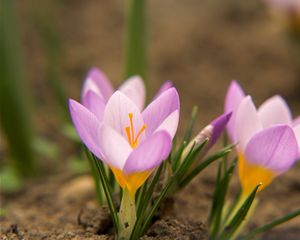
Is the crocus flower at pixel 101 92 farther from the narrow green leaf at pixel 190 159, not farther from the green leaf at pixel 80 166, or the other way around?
the green leaf at pixel 80 166

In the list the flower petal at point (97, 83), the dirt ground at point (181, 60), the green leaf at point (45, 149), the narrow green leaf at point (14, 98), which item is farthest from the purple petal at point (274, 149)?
the green leaf at point (45, 149)

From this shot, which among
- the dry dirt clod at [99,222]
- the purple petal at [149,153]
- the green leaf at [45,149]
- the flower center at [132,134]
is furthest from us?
the green leaf at [45,149]

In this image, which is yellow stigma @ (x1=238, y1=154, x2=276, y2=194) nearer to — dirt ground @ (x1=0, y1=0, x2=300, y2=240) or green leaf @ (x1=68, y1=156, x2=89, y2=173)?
dirt ground @ (x1=0, y1=0, x2=300, y2=240)

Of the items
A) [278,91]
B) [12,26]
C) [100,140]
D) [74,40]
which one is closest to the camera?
[100,140]

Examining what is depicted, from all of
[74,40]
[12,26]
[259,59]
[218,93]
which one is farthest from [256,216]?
[74,40]

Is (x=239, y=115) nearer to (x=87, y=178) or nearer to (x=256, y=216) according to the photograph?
(x=256, y=216)

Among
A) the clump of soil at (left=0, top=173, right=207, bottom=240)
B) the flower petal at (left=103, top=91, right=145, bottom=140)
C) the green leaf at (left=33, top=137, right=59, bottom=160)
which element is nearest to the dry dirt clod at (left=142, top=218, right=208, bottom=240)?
the clump of soil at (left=0, top=173, right=207, bottom=240)

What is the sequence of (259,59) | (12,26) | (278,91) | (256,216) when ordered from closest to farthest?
(256,216) < (12,26) < (278,91) < (259,59)
